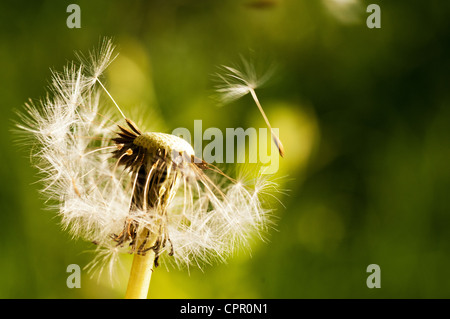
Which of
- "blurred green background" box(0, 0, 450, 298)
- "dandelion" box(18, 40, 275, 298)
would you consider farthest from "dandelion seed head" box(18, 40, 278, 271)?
"blurred green background" box(0, 0, 450, 298)

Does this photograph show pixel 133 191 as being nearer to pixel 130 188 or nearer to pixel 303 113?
pixel 130 188

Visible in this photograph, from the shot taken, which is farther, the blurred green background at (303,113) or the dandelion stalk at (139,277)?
the blurred green background at (303,113)

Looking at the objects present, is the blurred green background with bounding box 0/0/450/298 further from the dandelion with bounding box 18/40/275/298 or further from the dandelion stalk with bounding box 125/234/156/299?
the dandelion stalk with bounding box 125/234/156/299

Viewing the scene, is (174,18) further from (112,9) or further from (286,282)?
(286,282)

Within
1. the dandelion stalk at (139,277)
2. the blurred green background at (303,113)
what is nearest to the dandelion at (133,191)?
the dandelion stalk at (139,277)

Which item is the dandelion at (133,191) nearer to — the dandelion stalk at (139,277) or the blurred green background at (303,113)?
the dandelion stalk at (139,277)

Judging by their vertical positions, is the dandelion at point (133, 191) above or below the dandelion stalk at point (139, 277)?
above

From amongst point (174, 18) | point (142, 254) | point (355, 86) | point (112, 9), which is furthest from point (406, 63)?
point (142, 254)
